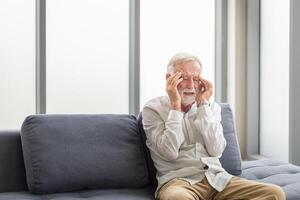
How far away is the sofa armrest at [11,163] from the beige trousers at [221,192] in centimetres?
76

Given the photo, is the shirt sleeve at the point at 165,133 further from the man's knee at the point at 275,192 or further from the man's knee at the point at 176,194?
the man's knee at the point at 275,192

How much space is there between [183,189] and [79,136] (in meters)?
0.67

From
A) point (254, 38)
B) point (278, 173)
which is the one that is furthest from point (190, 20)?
point (278, 173)

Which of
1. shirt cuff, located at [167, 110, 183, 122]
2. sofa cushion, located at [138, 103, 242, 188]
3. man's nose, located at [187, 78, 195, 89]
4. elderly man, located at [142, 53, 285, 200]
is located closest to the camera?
elderly man, located at [142, 53, 285, 200]

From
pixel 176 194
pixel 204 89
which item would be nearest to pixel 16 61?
pixel 204 89

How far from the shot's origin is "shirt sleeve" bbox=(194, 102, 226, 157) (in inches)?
85.1

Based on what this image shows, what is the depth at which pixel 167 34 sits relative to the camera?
3479 millimetres

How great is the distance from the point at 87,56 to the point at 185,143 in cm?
137

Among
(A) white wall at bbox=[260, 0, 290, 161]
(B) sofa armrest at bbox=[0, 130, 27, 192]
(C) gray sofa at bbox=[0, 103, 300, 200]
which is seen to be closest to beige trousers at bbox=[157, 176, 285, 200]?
(C) gray sofa at bbox=[0, 103, 300, 200]

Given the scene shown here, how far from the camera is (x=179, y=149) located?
2.18m

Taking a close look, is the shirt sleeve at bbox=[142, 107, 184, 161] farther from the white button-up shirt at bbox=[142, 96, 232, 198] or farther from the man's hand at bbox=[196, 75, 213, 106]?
the man's hand at bbox=[196, 75, 213, 106]

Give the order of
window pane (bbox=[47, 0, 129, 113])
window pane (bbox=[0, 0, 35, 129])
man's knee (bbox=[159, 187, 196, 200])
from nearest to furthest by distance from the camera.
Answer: man's knee (bbox=[159, 187, 196, 200]) < window pane (bbox=[0, 0, 35, 129]) < window pane (bbox=[47, 0, 129, 113])

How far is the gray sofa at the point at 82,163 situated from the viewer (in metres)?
2.10

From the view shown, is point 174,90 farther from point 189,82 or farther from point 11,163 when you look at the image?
Answer: point 11,163
